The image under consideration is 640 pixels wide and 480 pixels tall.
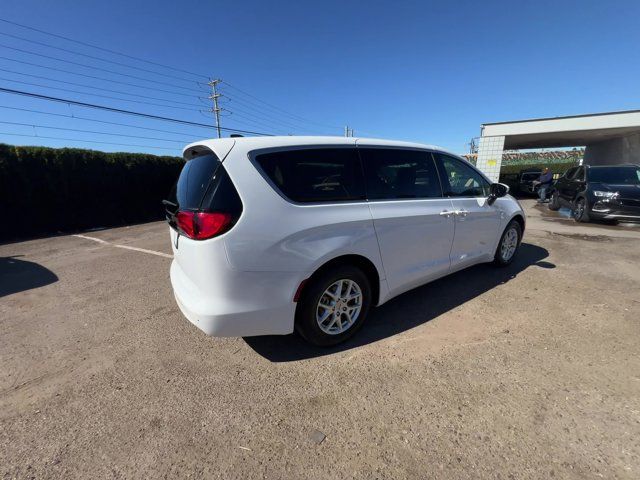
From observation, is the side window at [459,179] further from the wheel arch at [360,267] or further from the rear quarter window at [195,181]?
the rear quarter window at [195,181]

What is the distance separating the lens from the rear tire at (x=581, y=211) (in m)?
8.57

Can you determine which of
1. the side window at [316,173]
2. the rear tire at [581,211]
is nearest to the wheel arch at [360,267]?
the side window at [316,173]

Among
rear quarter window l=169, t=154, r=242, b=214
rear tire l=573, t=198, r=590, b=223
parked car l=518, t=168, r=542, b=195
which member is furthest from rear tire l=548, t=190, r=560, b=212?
rear quarter window l=169, t=154, r=242, b=214

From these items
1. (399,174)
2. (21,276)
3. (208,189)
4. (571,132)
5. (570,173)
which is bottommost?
(21,276)

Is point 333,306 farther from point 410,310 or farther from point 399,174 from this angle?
point 399,174

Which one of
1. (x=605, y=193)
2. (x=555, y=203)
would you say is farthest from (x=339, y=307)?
(x=555, y=203)

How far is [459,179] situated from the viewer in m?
3.75

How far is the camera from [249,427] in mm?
1933

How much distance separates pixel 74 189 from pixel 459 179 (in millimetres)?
11741

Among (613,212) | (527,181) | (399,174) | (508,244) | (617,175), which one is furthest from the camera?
(527,181)

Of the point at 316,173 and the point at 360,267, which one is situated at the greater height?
the point at 316,173

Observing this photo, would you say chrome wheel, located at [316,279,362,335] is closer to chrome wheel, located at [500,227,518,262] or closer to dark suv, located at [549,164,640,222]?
chrome wheel, located at [500,227,518,262]

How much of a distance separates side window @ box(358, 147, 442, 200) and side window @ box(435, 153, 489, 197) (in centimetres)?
16

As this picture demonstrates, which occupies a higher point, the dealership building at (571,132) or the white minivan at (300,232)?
the dealership building at (571,132)
